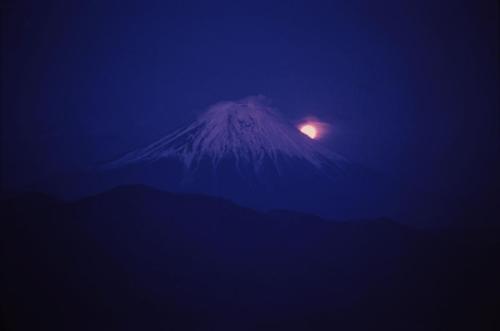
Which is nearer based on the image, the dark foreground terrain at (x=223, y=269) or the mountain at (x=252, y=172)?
the dark foreground terrain at (x=223, y=269)

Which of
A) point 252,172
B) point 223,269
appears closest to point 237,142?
point 252,172

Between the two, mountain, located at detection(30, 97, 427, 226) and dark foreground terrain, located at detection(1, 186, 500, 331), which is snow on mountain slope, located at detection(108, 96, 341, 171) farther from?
dark foreground terrain, located at detection(1, 186, 500, 331)

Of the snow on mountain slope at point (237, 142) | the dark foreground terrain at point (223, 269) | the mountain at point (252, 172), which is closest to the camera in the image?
the dark foreground terrain at point (223, 269)

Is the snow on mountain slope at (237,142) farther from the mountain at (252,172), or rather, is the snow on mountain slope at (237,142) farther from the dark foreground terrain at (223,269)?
the dark foreground terrain at (223,269)

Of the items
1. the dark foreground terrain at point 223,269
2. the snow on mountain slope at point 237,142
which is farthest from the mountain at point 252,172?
the dark foreground terrain at point 223,269

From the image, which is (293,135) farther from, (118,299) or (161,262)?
(118,299)

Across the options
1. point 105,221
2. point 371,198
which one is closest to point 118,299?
point 105,221
